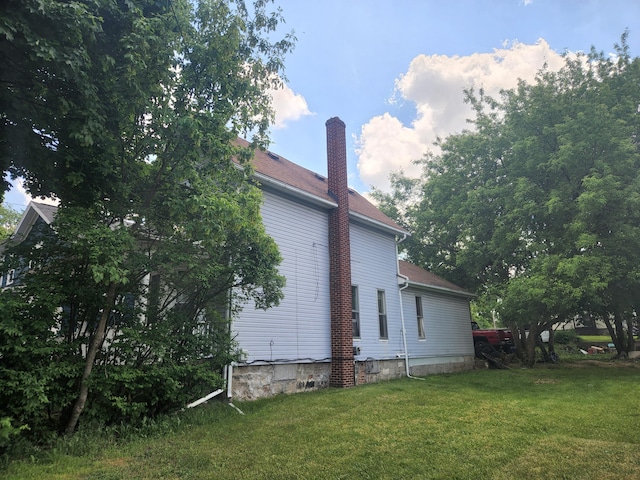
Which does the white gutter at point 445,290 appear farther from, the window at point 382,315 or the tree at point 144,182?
the tree at point 144,182

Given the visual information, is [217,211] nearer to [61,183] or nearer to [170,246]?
[170,246]

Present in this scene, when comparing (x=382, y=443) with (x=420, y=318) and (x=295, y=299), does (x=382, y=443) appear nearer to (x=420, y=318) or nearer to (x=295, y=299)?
(x=295, y=299)

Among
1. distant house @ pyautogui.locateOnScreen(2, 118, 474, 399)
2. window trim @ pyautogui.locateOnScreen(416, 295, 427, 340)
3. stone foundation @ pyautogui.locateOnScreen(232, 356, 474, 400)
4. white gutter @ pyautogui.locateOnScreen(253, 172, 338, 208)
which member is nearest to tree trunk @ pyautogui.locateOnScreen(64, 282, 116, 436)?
distant house @ pyautogui.locateOnScreen(2, 118, 474, 399)

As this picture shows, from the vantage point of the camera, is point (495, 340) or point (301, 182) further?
point (495, 340)

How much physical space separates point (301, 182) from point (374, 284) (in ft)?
13.7

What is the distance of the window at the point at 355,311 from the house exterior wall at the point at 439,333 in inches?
107

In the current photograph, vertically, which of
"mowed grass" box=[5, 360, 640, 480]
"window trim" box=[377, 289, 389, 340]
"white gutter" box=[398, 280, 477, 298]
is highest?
"white gutter" box=[398, 280, 477, 298]

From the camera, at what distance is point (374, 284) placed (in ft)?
42.2

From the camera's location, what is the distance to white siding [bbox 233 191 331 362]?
9055mm

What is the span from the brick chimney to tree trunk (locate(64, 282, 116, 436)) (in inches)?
249

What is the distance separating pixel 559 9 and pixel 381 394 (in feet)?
36.3

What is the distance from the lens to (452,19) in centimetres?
1115

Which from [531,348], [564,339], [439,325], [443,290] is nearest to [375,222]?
[443,290]

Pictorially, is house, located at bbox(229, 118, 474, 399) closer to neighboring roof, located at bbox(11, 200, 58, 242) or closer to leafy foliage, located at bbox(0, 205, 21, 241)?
Result: neighboring roof, located at bbox(11, 200, 58, 242)
